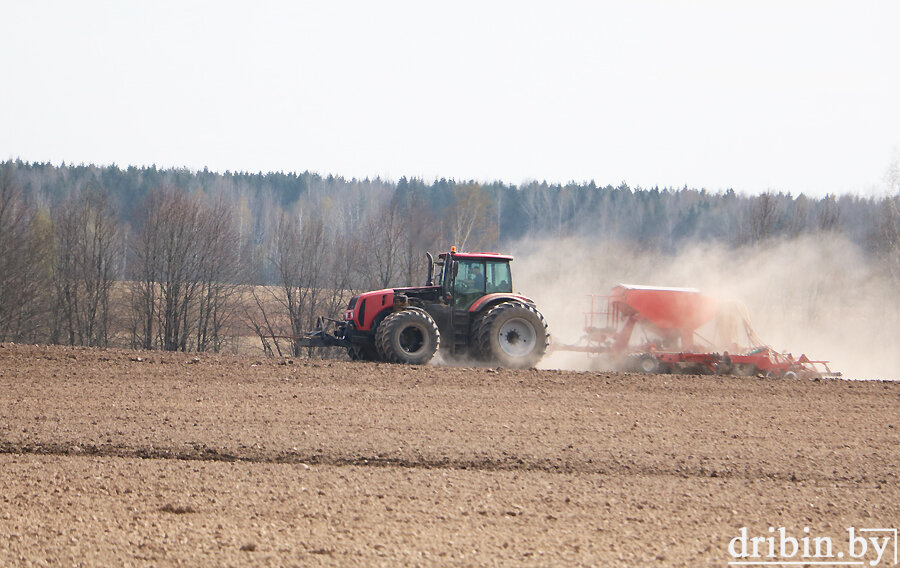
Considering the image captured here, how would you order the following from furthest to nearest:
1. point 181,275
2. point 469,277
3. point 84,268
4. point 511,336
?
point 84,268 → point 181,275 → point 469,277 → point 511,336

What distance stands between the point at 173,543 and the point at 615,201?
95353mm

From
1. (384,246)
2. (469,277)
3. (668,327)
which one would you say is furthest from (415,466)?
(384,246)

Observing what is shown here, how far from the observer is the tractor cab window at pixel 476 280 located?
17.9 m

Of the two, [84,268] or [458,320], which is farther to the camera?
[84,268]

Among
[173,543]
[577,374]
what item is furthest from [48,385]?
[577,374]

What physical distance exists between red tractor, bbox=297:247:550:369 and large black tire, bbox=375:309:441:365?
2cm

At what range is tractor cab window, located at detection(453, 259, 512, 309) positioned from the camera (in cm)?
1789

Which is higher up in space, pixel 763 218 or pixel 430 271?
pixel 763 218

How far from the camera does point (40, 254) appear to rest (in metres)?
41.8

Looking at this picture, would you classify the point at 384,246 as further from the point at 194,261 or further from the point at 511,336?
the point at 511,336

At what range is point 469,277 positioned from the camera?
1798 cm

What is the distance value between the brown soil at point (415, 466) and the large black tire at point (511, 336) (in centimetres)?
184

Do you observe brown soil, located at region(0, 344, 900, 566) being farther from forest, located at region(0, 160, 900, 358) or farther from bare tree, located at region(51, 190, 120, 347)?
bare tree, located at region(51, 190, 120, 347)

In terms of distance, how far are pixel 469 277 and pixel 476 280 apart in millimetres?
171
